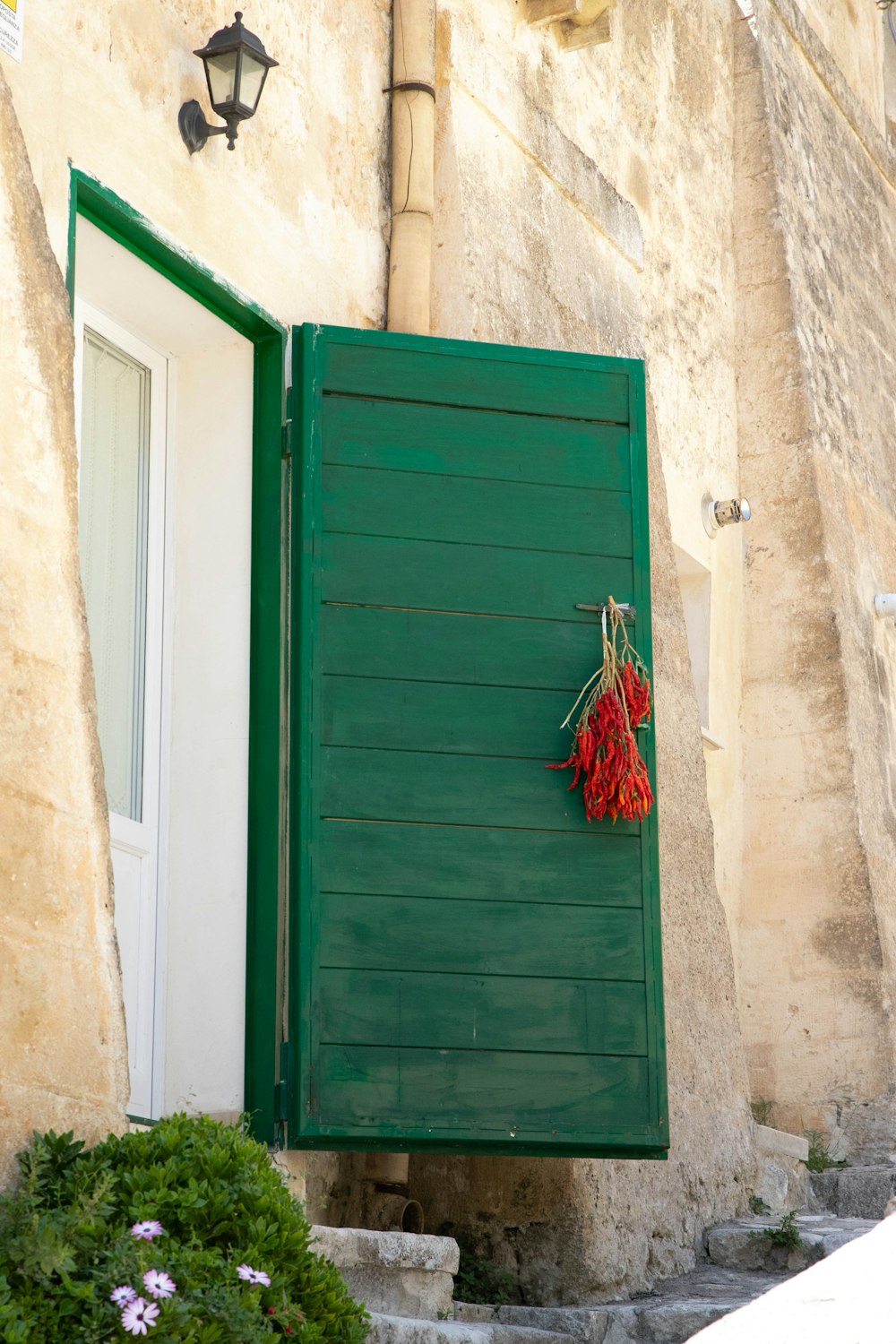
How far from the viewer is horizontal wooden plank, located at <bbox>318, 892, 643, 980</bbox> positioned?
456 cm

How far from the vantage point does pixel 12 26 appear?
412cm

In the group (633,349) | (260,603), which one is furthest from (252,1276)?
(633,349)

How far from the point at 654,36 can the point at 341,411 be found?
4.40 metres

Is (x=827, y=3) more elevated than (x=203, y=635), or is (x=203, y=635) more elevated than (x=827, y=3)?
(x=827, y=3)

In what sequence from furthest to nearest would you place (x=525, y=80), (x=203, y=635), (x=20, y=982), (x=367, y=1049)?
1. (x=525, y=80)
2. (x=203, y=635)
3. (x=367, y=1049)
4. (x=20, y=982)

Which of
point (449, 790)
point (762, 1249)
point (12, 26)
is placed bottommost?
point (762, 1249)

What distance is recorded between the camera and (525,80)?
6777 millimetres

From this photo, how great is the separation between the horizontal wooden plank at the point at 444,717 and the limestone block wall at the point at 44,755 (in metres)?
1.05

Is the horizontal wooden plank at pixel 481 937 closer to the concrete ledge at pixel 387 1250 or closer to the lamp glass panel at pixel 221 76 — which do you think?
the concrete ledge at pixel 387 1250

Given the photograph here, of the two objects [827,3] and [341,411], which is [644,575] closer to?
[341,411]

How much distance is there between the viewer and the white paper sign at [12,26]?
13.4 feet

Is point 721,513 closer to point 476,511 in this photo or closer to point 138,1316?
point 476,511

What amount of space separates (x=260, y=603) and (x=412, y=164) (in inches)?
68.0

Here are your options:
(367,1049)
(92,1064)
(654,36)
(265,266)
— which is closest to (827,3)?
(654,36)
